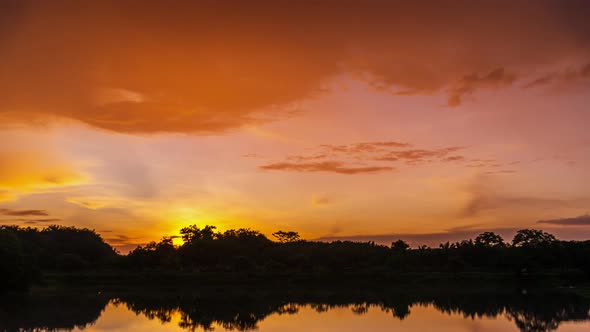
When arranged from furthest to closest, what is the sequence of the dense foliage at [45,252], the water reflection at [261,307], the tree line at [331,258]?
1. the tree line at [331,258]
2. the dense foliage at [45,252]
3. the water reflection at [261,307]

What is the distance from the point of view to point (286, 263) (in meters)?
73.1

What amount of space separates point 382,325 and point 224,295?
61.9 feet

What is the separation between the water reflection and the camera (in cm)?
2558

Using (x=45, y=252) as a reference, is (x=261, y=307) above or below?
below

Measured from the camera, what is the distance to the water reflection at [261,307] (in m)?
25.6

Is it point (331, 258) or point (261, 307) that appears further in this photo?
point (331, 258)

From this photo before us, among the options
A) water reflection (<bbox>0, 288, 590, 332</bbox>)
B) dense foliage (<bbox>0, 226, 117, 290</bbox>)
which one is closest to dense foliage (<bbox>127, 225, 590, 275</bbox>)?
dense foliage (<bbox>0, 226, 117, 290</bbox>)

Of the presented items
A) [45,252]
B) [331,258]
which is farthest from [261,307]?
[45,252]

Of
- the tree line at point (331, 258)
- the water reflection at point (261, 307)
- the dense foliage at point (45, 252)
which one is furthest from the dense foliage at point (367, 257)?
the water reflection at point (261, 307)

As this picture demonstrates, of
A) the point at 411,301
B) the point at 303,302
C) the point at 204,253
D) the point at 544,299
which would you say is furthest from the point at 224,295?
the point at 204,253

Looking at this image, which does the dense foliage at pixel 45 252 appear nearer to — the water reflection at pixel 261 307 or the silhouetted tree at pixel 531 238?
the water reflection at pixel 261 307

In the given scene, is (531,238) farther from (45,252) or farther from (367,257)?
(45,252)

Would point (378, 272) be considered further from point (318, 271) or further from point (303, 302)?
point (303, 302)

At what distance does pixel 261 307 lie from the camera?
31812mm
